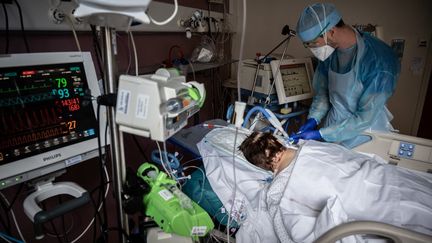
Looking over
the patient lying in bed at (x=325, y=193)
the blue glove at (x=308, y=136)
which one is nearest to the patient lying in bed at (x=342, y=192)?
the patient lying in bed at (x=325, y=193)

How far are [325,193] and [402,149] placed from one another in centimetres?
73

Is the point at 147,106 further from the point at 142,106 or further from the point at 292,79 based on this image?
the point at 292,79

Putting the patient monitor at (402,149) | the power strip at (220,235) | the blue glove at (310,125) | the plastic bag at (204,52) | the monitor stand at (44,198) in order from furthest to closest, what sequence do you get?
the plastic bag at (204,52) → the blue glove at (310,125) → the patient monitor at (402,149) → the power strip at (220,235) → the monitor stand at (44,198)

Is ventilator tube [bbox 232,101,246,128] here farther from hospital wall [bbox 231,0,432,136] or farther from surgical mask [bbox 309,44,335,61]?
hospital wall [bbox 231,0,432,136]

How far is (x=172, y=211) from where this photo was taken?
856 mm

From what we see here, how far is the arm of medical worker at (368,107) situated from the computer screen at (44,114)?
140 centimetres

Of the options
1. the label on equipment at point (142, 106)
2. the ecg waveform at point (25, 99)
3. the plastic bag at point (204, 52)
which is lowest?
the ecg waveform at point (25, 99)

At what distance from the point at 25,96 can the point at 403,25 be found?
2888 millimetres

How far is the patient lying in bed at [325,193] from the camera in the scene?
3.26 ft

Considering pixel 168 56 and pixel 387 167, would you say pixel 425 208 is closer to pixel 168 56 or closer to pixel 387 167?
pixel 387 167

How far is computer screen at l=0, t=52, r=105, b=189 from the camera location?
884 mm

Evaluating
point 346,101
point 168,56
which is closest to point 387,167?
point 346,101

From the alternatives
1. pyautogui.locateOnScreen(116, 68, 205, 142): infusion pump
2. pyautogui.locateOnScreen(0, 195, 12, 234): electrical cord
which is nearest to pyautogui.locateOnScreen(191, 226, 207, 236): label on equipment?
pyautogui.locateOnScreen(116, 68, 205, 142): infusion pump

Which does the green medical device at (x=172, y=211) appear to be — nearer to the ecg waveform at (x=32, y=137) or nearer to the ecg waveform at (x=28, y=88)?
the ecg waveform at (x=32, y=137)
